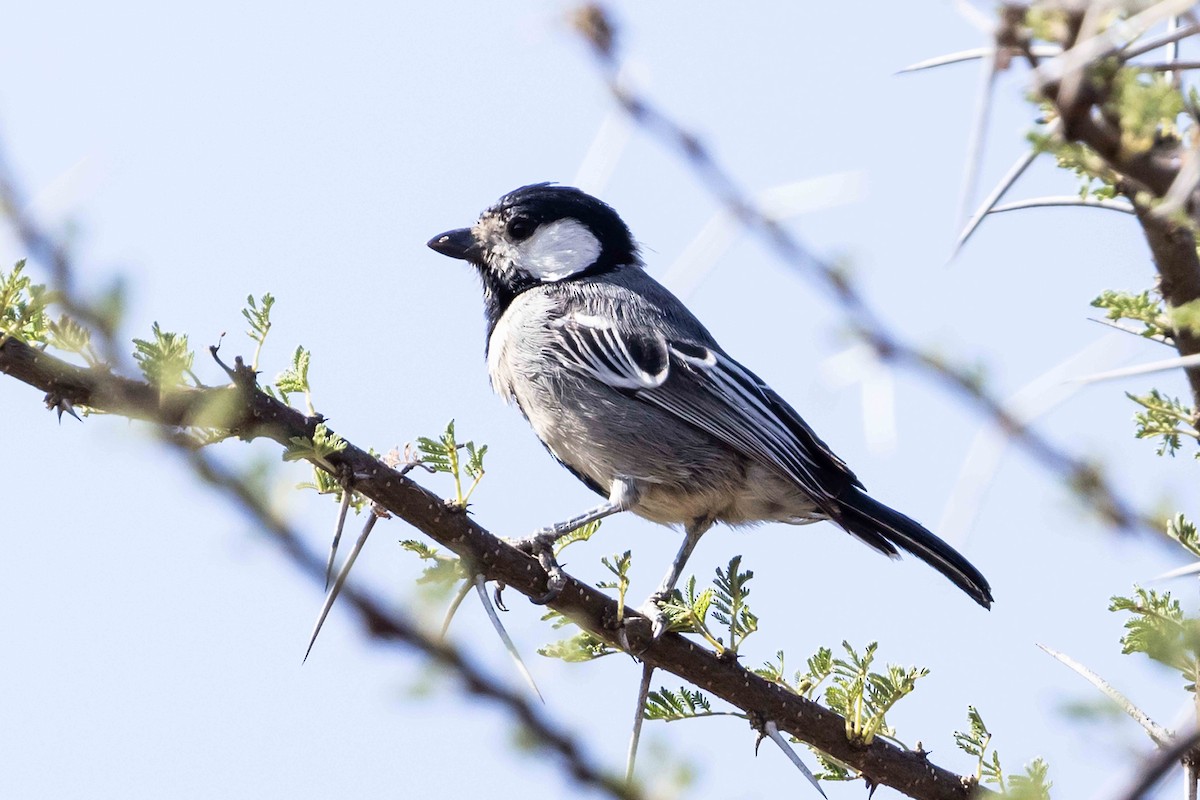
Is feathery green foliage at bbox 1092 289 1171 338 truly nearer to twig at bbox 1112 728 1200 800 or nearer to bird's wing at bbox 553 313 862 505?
twig at bbox 1112 728 1200 800

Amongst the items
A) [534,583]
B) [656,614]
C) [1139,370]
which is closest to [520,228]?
[656,614]

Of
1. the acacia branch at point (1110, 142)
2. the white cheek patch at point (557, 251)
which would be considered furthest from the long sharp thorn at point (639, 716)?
the white cheek patch at point (557, 251)

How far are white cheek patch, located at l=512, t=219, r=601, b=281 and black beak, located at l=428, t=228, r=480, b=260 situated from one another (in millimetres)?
Answer: 213

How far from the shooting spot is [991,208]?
1764 mm

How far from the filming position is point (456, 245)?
6125 millimetres

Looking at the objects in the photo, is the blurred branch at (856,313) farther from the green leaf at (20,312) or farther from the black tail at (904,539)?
the black tail at (904,539)

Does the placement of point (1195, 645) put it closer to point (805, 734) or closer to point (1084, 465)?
point (1084, 465)

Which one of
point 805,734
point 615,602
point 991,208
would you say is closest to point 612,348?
point 615,602

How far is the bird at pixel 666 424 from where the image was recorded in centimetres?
485

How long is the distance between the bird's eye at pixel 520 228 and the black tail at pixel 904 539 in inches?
84.0

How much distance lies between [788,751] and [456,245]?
149 inches

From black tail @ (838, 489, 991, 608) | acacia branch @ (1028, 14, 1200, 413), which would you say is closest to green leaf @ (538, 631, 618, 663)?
black tail @ (838, 489, 991, 608)

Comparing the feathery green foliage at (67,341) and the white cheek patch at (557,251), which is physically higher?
the white cheek patch at (557,251)

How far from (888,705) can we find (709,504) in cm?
188
